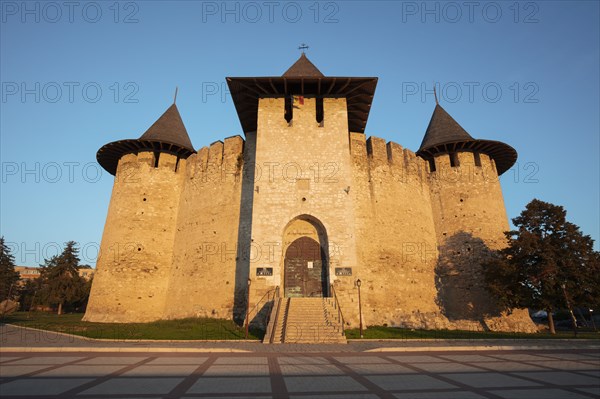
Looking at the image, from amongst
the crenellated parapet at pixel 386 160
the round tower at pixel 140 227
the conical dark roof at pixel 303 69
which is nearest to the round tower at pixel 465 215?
the crenellated parapet at pixel 386 160

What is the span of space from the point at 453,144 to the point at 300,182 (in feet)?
37.1

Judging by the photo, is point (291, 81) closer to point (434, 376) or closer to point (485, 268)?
point (485, 268)

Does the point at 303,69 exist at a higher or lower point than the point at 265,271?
higher

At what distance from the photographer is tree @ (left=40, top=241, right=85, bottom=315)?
100ft

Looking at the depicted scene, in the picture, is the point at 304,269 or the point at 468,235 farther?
the point at 468,235

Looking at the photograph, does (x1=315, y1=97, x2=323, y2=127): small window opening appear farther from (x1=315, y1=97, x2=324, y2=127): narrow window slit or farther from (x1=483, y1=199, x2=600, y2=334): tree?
(x1=483, y1=199, x2=600, y2=334): tree

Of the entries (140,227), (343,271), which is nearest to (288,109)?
(343,271)

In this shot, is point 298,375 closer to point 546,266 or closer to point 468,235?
point 546,266

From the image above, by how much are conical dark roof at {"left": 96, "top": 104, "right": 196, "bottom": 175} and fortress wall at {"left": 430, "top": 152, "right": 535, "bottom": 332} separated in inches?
647

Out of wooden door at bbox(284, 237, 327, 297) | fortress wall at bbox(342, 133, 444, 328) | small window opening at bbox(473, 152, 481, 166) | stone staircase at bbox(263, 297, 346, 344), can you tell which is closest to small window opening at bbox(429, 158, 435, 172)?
fortress wall at bbox(342, 133, 444, 328)

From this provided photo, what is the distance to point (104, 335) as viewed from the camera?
11.8m

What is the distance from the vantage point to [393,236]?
18.6 m

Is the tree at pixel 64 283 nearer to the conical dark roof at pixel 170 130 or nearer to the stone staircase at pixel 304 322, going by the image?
the conical dark roof at pixel 170 130

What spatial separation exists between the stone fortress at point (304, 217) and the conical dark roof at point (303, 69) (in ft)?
0.48
